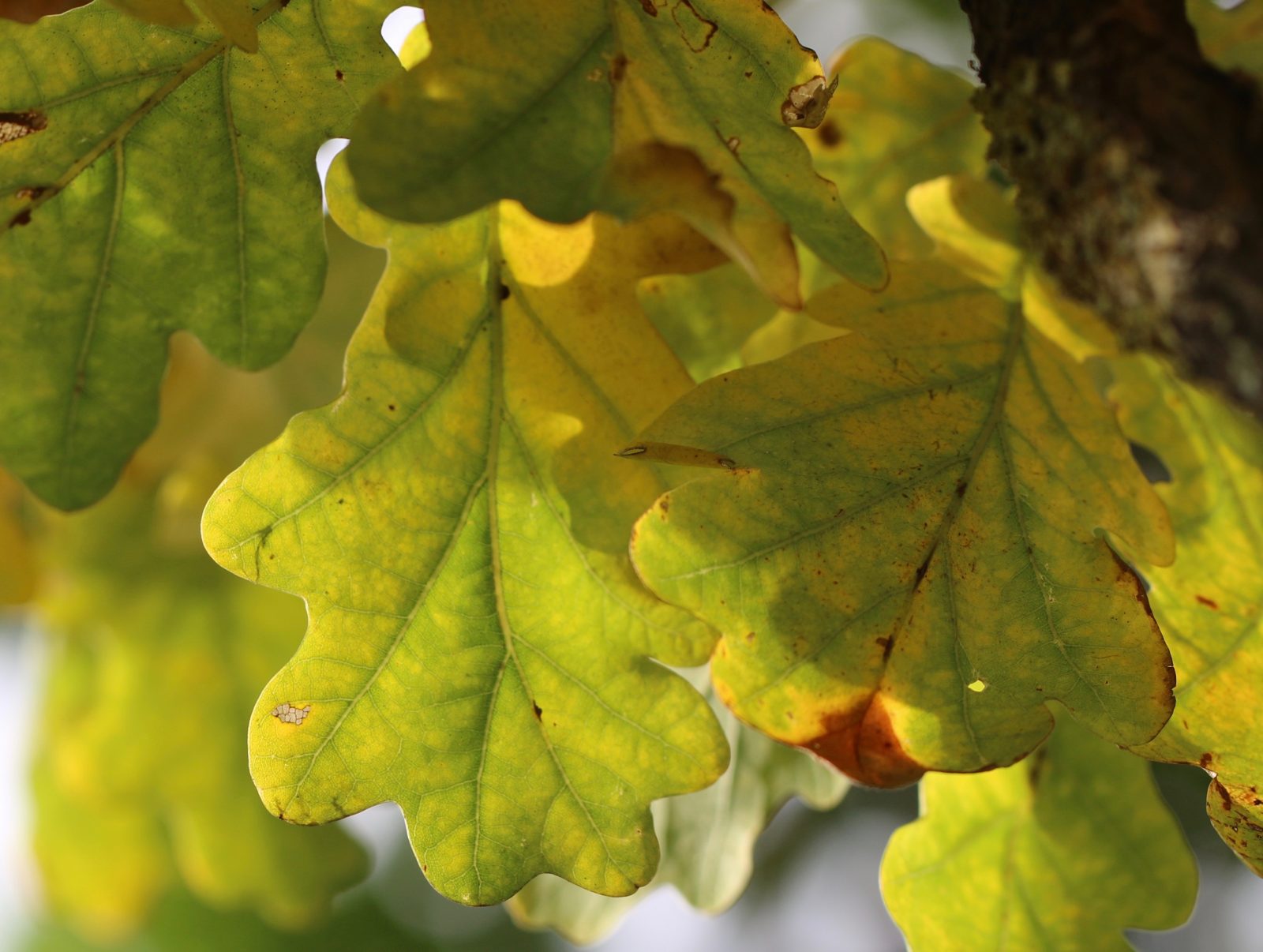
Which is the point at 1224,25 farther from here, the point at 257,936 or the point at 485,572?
the point at 257,936

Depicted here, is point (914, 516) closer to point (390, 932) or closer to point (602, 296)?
point (602, 296)

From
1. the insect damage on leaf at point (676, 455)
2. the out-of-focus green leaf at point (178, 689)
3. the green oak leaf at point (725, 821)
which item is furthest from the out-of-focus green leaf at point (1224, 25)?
the out-of-focus green leaf at point (178, 689)

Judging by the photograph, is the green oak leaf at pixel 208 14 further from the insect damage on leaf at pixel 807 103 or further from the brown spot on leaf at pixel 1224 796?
the brown spot on leaf at pixel 1224 796

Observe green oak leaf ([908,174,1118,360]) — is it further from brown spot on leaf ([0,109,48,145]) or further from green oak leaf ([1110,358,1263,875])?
brown spot on leaf ([0,109,48,145])

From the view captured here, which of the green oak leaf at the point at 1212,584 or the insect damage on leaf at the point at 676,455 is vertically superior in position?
the insect damage on leaf at the point at 676,455

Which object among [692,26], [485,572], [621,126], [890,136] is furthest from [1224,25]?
[485,572]

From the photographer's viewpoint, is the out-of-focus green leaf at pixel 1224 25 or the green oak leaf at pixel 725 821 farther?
the green oak leaf at pixel 725 821
